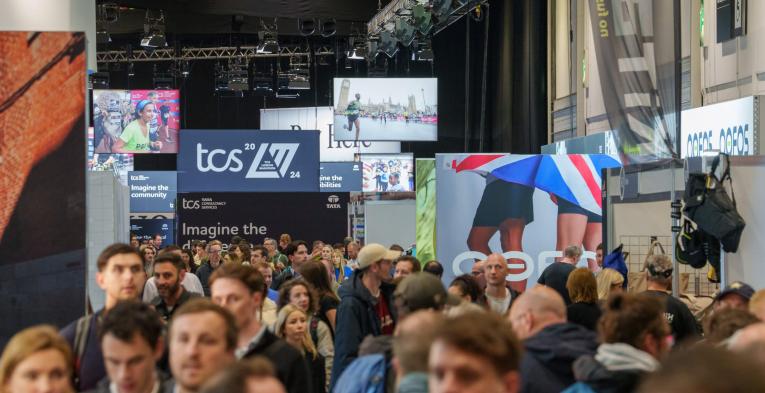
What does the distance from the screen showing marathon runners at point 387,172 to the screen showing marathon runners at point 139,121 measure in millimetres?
6377

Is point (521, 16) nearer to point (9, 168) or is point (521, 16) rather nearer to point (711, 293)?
point (711, 293)

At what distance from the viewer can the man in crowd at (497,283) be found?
315 inches

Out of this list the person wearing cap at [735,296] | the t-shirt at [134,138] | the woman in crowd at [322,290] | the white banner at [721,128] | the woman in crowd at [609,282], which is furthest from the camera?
the t-shirt at [134,138]

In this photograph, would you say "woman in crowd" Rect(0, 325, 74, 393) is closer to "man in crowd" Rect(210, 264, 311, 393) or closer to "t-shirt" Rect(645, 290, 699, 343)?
"man in crowd" Rect(210, 264, 311, 393)

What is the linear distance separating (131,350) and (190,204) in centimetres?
1612

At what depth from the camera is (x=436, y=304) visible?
5055mm

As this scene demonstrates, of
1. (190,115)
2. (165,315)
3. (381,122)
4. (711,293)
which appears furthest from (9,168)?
(190,115)

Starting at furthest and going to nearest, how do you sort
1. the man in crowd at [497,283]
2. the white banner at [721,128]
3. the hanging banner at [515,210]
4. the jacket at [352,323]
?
the hanging banner at [515,210]
the white banner at [721,128]
the man in crowd at [497,283]
the jacket at [352,323]

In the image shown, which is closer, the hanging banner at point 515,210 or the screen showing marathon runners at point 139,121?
the hanging banner at point 515,210

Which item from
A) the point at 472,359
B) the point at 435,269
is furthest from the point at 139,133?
the point at 472,359

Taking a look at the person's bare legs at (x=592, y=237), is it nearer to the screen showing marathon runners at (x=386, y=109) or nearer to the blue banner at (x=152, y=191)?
the screen showing marathon runners at (x=386, y=109)

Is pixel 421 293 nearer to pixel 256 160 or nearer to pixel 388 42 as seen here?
pixel 256 160

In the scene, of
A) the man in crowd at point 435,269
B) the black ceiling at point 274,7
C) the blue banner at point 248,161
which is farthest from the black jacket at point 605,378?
the black ceiling at point 274,7

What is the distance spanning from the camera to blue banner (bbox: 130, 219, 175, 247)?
30.0 meters
